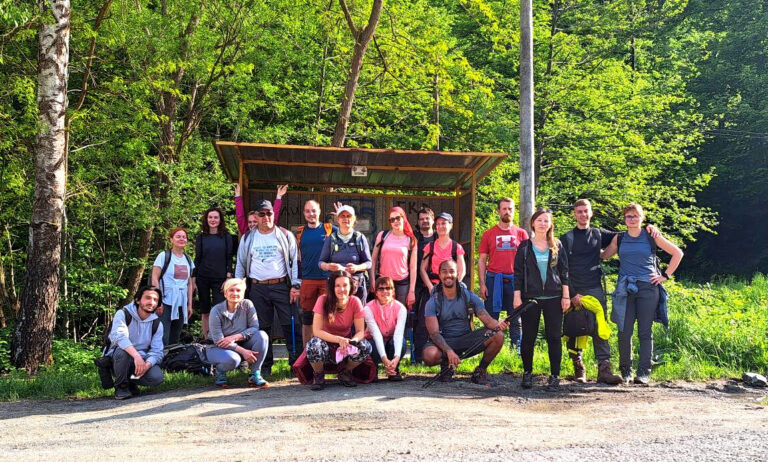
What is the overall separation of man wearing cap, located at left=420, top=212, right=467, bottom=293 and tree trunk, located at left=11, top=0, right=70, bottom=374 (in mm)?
4707

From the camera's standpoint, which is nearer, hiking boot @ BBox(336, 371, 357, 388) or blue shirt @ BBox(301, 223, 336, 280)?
hiking boot @ BBox(336, 371, 357, 388)

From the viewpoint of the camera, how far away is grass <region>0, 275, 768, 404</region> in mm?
6926

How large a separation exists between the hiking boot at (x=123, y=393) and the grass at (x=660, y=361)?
0.93ft

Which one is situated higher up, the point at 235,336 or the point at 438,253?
the point at 438,253

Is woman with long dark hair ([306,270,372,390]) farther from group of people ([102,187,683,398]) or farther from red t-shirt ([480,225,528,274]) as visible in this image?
red t-shirt ([480,225,528,274])

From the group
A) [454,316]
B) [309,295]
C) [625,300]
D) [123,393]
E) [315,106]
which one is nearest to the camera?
[123,393]

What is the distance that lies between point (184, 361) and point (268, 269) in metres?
1.32

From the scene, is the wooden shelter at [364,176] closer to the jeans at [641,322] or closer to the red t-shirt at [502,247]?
the red t-shirt at [502,247]

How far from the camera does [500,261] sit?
310 inches

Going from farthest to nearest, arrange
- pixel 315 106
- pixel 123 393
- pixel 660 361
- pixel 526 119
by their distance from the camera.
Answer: pixel 315 106
pixel 526 119
pixel 660 361
pixel 123 393

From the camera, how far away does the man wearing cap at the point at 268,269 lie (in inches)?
281

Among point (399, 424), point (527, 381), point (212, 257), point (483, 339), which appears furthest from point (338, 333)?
point (212, 257)

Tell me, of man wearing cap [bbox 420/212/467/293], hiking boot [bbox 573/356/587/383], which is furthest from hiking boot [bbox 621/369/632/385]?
man wearing cap [bbox 420/212/467/293]

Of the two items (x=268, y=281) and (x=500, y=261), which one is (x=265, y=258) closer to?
(x=268, y=281)
